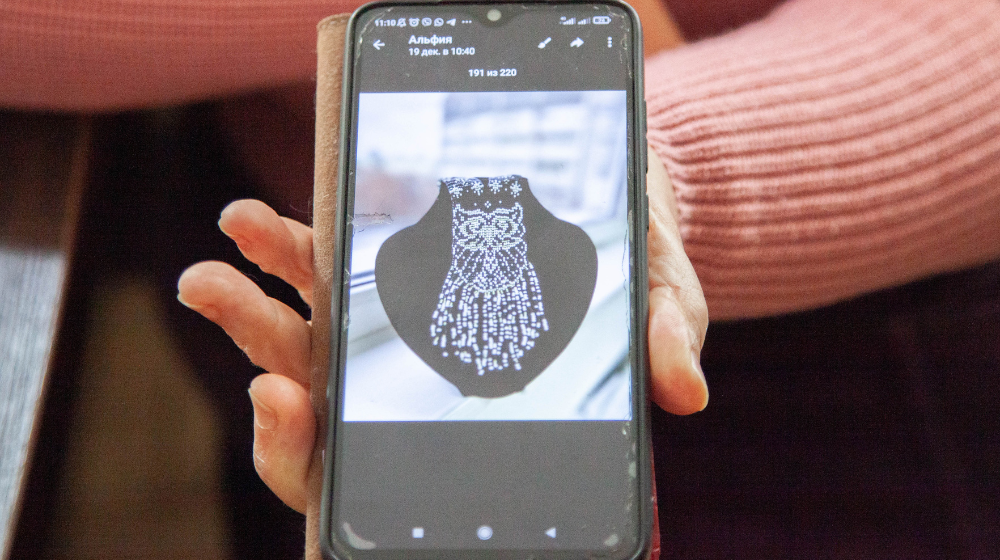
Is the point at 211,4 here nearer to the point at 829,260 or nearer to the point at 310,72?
the point at 310,72

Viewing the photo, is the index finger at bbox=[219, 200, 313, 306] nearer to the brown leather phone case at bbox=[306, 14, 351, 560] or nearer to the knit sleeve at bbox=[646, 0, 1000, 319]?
the brown leather phone case at bbox=[306, 14, 351, 560]

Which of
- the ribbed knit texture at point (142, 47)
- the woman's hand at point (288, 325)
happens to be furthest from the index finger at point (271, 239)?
the ribbed knit texture at point (142, 47)

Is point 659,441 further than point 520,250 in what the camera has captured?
Yes

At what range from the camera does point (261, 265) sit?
0.85 feet

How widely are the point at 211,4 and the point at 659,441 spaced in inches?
10.8

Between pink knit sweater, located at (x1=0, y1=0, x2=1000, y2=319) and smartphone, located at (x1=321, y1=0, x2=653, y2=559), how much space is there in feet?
0.26

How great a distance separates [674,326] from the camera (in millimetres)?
225

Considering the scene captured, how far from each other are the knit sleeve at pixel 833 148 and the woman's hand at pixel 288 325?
54 millimetres

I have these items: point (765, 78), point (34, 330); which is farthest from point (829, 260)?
point (34, 330)

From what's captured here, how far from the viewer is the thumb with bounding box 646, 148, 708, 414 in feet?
0.73

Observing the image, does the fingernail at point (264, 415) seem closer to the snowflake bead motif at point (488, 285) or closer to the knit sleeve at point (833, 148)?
the snowflake bead motif at point (488, 285)

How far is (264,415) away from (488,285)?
0.26 feet

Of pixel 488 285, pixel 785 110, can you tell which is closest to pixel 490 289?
pixel 488 285

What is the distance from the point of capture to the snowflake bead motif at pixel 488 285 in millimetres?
235
